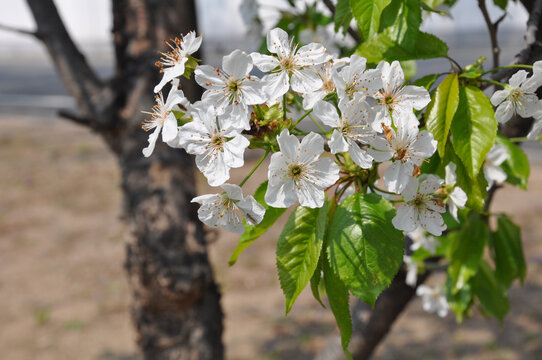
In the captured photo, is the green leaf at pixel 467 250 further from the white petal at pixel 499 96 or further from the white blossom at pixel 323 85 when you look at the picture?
the white blossom at pixel 323 85

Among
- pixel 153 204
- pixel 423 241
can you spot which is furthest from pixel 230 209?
pixel 153 204

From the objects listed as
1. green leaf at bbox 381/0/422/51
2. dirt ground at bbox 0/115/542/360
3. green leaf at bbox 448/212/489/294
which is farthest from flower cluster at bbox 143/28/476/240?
dirt ground at bbox 0/115/542/360

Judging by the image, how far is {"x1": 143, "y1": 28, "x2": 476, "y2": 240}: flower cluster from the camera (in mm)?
837

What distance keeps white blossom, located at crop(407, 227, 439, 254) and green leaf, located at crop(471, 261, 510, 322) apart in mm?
159

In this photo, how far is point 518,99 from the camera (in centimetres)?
92

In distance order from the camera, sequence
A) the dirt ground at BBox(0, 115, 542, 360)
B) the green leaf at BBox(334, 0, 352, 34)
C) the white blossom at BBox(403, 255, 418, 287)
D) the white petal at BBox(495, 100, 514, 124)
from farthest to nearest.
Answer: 1. the dirt ground at BBox(0, 115, 542, 360)
2. the white blossom at BBox(403, 255, 418, 287)
3. the green leaf at BBox(334, 0, 352, 34)
4. the white petal at BBox(495, 100, 514, 124)

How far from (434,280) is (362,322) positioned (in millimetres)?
2665

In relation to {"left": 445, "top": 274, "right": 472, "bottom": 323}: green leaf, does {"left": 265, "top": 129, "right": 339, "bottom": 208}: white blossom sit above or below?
above

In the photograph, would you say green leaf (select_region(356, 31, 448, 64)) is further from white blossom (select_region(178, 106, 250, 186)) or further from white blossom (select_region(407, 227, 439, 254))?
white blossom (select_region(407, 227, 439, 254))

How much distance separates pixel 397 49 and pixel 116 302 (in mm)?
3683

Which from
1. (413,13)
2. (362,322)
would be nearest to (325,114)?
(413,13)

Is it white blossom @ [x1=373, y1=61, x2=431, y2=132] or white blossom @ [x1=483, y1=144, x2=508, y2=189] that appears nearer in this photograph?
white blossom @ [x1=373, y1=61, x2=431, y2=132]

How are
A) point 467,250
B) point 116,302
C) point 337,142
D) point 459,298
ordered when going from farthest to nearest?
point 116,302
point 459,298
point 467,250
point 337,142

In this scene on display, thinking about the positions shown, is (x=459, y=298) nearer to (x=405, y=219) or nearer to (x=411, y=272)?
(x=411, y=272)
